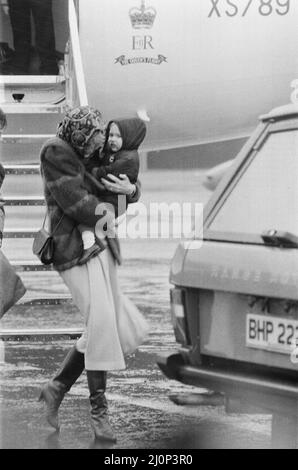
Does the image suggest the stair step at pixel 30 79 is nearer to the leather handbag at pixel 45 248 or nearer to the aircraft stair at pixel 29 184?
the aircraft stair at pixel 29 184

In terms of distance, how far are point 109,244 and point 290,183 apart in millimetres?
909

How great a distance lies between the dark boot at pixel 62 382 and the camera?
15.2ft

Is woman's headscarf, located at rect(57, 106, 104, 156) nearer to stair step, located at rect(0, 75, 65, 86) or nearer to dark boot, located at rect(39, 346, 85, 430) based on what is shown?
stair step, located at rect(0, 75, 65, 86)

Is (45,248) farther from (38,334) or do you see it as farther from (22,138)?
(22,138)

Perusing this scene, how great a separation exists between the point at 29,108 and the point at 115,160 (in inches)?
31.2

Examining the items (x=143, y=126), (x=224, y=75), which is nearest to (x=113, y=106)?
(x=143, y=126)

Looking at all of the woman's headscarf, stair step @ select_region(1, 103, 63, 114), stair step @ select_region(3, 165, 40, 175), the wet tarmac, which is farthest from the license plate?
stair step @ select_region(1, 103, 63, 114)

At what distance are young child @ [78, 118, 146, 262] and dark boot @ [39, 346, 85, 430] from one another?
450mm

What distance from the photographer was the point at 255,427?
4.61 m

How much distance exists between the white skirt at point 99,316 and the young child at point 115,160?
0.07 metres

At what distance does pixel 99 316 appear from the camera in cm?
454

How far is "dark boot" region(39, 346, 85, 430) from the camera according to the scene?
4637mm

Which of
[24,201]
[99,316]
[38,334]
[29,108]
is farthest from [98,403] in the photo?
[29,108]

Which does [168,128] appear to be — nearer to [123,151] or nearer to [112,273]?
[123,151]
